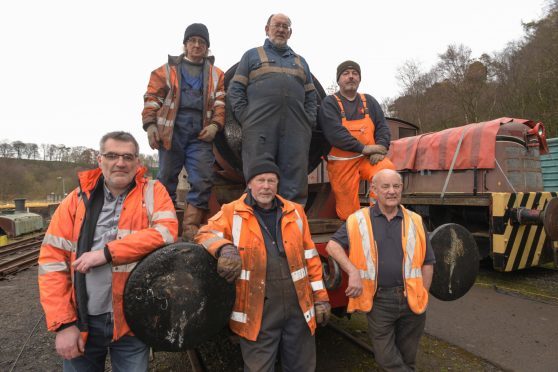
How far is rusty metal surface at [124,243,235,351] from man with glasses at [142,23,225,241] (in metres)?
1.11

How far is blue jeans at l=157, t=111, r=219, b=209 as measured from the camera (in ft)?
10.4

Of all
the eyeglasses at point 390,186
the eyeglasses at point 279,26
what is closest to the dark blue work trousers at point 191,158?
the eyeglasses at point 279,26

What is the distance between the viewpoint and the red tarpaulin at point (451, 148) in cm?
584

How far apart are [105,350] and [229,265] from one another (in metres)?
0.86

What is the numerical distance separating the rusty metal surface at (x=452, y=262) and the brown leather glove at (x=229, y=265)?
1.44 metres

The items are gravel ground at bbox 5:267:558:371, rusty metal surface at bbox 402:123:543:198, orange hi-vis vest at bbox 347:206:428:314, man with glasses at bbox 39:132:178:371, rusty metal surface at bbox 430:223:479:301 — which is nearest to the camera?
man with glasses at bbox 39:132:178:371

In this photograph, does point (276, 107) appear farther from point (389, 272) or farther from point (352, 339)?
point (352, 339)

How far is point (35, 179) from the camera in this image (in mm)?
55656

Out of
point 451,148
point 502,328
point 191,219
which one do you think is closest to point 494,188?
point 451,148

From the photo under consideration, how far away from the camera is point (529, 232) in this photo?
5.65m

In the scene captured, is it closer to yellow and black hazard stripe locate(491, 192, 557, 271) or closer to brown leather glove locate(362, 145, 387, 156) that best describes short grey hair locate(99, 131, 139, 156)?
brown leather glove locate(362, 145, 387, 156)

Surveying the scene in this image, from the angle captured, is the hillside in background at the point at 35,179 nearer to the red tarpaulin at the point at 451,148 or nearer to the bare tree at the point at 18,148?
the bare tree at the point at 18,148

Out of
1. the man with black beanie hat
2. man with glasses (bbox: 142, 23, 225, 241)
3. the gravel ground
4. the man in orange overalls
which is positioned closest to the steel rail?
the gravel ground

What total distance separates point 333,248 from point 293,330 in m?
0.59
